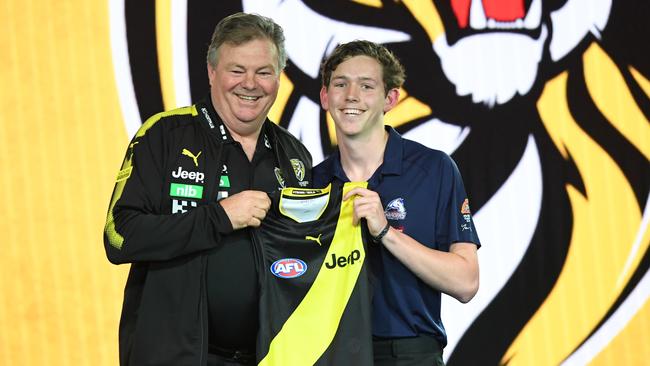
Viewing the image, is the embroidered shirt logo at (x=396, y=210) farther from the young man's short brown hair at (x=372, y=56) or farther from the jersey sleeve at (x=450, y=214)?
the young man's short brown hair at (x=372, y=56)

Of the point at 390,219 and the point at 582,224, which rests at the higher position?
the point at 390,219

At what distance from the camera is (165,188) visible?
2320 millimetres

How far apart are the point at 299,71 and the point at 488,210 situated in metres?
1.02

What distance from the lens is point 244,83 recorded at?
246 cm

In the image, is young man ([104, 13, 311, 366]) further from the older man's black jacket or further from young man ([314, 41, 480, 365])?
young man ([314, 41, 480, 365])

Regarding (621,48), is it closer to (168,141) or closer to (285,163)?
(285,163)

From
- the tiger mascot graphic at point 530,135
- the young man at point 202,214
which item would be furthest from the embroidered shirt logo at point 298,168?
the tiger mascot graphic at point 530,135

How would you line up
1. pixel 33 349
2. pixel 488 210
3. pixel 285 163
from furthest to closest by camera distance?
pixel 488 210 → pixel 33 349 → pixel 285 163

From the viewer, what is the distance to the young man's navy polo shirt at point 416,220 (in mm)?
2283

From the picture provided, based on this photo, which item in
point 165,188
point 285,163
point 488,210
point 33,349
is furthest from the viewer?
point 488,210

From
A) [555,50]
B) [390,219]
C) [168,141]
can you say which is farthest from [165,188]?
[555,50]

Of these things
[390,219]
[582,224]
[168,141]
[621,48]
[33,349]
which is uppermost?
[621,48]

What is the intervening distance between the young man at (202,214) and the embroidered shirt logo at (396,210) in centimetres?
33

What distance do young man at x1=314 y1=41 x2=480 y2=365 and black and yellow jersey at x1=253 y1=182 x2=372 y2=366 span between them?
0.07 metres
